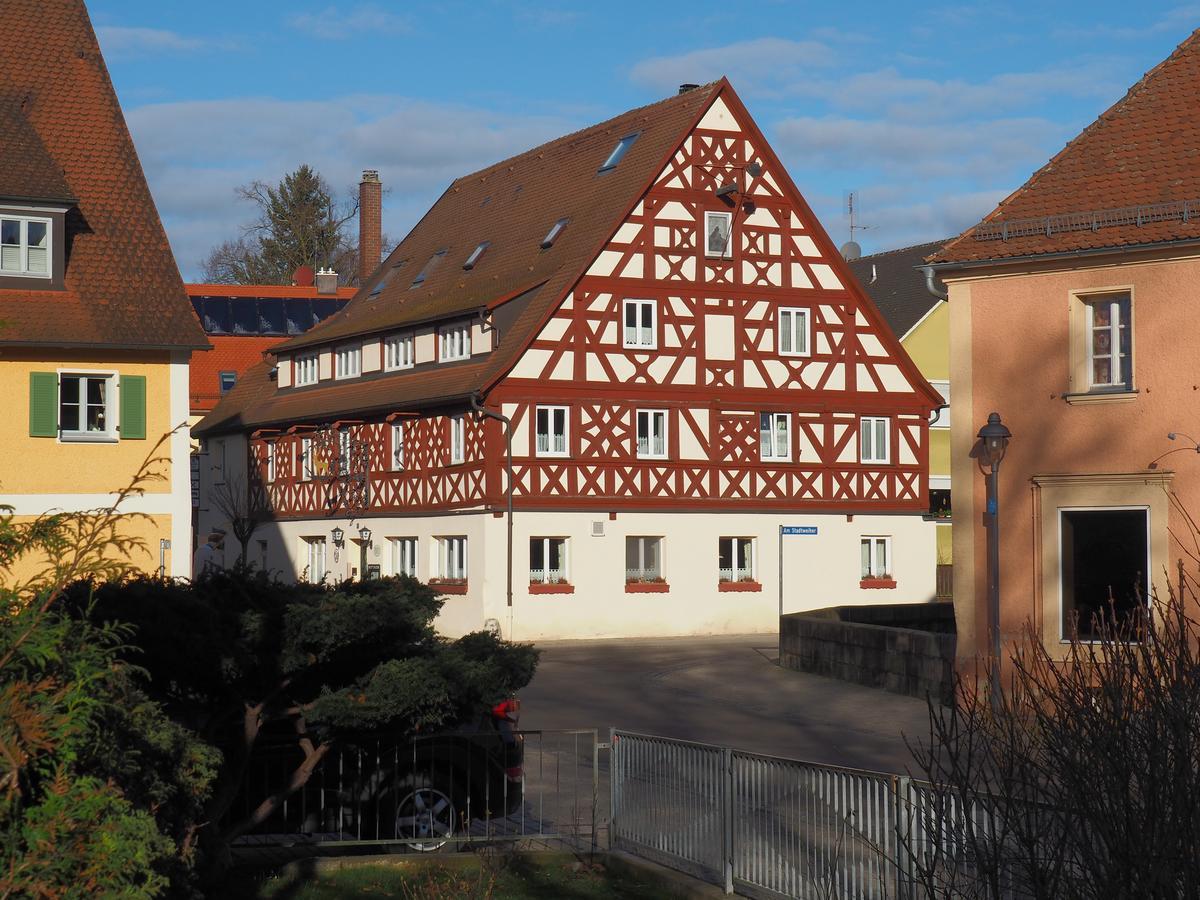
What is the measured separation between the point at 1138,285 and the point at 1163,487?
2.34 m

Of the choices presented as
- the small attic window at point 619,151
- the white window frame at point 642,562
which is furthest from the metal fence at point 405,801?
the small attic window at point 619,151

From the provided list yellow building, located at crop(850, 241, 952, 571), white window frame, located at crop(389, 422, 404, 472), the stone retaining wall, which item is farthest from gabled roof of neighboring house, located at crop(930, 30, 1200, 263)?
yellow building, located at crop(850, 241, 952, 571)

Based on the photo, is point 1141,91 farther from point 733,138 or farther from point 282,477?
point 282,477

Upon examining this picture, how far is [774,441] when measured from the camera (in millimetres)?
41906

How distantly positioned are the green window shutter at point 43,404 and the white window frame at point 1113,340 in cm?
1615

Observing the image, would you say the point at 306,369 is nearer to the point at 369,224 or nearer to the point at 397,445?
the point at 397,445

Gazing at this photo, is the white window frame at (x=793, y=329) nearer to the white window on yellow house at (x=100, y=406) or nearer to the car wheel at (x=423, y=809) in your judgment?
the white window on yellow house at (x=100, y=406)

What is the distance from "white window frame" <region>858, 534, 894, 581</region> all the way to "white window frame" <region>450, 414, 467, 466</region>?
9865 millimetres

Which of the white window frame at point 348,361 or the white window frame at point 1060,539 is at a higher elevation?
the white window frame at point 348,361

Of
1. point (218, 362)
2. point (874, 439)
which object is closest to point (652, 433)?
point (874, 439)

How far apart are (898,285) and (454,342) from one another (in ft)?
74.4

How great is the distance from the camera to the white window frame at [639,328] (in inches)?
1576

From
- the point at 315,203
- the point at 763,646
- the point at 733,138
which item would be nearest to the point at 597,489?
the point at 763,646

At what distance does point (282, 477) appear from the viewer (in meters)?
49.2
